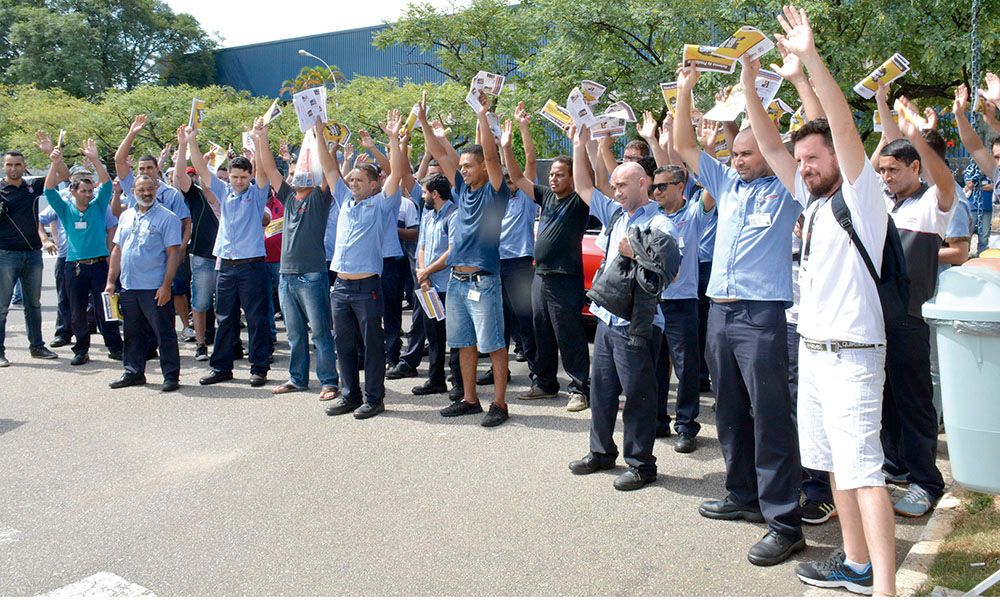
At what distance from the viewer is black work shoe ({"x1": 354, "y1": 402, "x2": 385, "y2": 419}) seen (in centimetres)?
693

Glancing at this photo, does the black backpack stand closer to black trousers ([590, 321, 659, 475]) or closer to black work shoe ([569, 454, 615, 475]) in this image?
black trousers ([590, 321, 659, 475])

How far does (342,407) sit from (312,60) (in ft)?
131

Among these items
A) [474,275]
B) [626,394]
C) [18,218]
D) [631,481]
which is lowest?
[631,481]

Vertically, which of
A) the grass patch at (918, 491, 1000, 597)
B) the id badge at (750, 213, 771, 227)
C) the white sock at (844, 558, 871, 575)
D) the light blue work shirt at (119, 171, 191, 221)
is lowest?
the grass patch at (918, 491, 1000, 597)

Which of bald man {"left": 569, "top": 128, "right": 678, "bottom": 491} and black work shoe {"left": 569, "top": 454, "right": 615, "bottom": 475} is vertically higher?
bald man {"left": 569, "top": 128, "right": 678, "bottom": 491}

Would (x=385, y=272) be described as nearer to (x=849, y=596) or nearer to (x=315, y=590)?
(x=315, y=590)

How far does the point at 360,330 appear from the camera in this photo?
23.7ft

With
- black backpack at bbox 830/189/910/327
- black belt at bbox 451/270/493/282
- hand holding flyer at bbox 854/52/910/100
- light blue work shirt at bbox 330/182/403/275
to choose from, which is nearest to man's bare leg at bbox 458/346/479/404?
black belt at bbox 451/270/493/282

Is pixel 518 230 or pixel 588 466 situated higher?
pixel 518 230

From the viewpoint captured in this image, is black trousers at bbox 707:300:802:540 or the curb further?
black trousers at bbox 707:300:802:540

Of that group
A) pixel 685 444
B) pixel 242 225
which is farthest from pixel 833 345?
pixel 242 225

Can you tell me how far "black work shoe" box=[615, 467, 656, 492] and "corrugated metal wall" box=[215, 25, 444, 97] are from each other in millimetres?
29771

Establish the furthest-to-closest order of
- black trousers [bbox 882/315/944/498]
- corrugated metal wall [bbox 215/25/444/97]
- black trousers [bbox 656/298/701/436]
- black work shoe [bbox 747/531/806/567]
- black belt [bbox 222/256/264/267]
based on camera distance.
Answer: corrugated metal wall [bbox 215/25/444/97]
black belt [bbox 222/256/264/267]
black trousers [bbox 656/298/701/436]
black trousers [bbox 882/315/944/498]
black work shoe [bbox 747/531/806/567]

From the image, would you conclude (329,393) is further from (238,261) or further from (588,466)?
(588,466)
